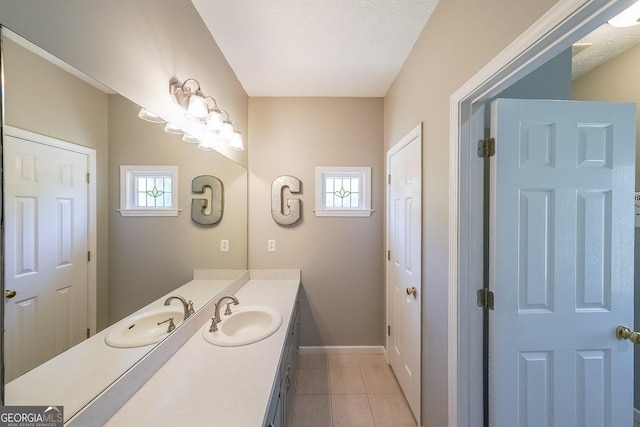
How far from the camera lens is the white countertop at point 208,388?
78 cm

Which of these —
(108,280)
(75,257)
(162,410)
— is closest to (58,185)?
(75,257)

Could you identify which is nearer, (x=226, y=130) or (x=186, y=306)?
(x=186, y=306)

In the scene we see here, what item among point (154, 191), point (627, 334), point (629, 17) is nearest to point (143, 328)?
point (154, 191)

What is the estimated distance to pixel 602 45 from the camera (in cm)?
161

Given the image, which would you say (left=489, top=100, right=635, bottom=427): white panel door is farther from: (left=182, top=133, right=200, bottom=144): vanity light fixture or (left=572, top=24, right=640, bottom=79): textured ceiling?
(left=182, top=133, right=200, bottom=144): vanity light fixture

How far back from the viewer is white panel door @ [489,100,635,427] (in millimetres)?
1070

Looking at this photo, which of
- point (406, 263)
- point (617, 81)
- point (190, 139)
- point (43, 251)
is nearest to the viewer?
point (43, 251)

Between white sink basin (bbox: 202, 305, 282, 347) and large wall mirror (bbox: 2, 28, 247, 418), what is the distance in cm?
36

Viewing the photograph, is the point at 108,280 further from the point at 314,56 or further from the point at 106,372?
the point at 314,56

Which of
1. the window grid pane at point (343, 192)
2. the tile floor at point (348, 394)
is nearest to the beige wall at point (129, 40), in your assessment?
the window grid pane at point (343, 192)

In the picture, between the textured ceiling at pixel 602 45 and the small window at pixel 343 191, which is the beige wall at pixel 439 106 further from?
the textured ceiling at pixel 602 45

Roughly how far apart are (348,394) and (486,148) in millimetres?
2014

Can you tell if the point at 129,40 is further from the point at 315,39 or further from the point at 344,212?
the point at 344,212

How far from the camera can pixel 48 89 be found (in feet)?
2.07
